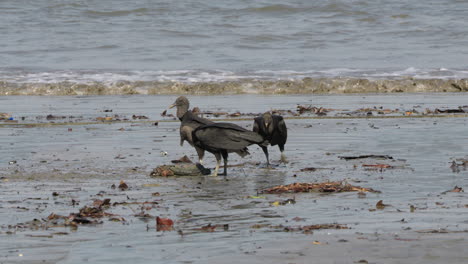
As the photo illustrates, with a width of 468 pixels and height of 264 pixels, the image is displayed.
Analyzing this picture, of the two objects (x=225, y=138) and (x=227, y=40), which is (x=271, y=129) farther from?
(x=227, y=40)

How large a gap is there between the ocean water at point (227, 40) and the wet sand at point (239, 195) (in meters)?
7.83

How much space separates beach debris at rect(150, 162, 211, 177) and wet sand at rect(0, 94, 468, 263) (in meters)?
0.14

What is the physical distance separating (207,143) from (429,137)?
3910 mm

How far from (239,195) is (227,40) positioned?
70.6 ft

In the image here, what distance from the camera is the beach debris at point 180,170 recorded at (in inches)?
366

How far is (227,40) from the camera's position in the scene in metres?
29.2

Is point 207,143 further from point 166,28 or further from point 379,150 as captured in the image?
point 166,28

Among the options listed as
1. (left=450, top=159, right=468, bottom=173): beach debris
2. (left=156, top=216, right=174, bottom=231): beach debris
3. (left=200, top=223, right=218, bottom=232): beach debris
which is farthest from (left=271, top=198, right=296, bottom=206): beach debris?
(left=450, top=159, right=468, bottom=173): beach debris

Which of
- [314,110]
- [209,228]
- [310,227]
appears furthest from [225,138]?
[314,110]

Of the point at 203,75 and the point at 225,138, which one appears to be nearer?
the point at 225,138

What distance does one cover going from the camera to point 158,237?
5961 mm

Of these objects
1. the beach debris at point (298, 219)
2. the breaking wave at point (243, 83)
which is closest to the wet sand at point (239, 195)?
the beach debris at point (298, 219)

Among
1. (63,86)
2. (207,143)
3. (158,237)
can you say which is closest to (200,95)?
(63,86)

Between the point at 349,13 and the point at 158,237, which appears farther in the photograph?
the point at 349,13
